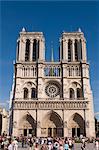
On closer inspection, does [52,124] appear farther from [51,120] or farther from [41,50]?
[41,50]

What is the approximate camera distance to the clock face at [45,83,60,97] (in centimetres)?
4735

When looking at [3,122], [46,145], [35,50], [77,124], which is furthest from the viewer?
[3,122]

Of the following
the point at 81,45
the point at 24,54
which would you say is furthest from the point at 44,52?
the point at 81,45

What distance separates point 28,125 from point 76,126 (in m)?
8.13

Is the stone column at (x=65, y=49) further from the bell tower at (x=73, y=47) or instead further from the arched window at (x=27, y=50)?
the arched window at (x=27, y=50)

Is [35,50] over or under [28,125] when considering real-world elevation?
over

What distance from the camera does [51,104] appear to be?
1784 inches

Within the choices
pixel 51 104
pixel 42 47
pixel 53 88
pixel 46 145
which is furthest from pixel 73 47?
pixel 46 145

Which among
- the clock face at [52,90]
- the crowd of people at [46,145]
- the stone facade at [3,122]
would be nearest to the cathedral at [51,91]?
the clock face at [52,90]

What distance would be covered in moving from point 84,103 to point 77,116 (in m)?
2.53

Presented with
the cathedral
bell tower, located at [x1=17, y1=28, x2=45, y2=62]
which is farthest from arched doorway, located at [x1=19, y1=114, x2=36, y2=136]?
bell tower, located at [x1=17, y1=28, x2=45, y2=62]

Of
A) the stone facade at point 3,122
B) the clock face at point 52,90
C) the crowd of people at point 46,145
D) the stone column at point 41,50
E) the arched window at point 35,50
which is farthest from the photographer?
the stone facade at point 3,122

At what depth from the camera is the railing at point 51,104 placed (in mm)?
45094

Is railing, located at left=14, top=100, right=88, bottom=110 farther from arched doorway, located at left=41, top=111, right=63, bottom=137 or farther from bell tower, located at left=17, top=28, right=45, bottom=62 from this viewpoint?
bell tower, located at left=17, top=28, right=45, bottom=62
